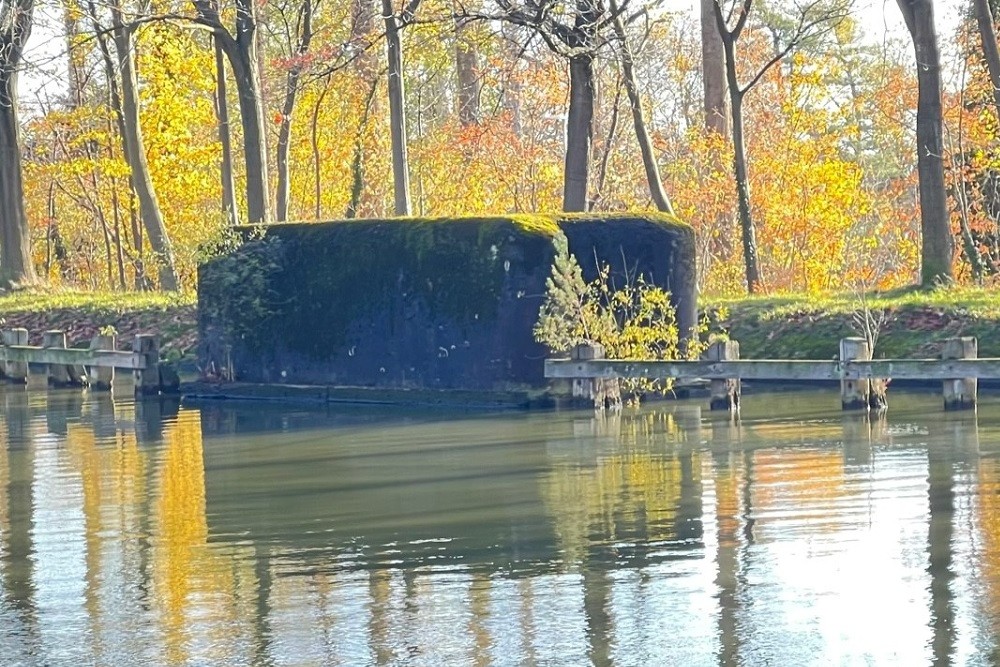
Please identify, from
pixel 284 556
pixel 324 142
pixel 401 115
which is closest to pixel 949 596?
pixel 284 556

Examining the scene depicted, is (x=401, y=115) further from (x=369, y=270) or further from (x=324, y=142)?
(x=324, y=142)

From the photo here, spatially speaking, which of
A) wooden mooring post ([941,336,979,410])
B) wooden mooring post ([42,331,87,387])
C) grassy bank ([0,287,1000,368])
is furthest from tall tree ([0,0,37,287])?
wooden mooring post ([941,336,979,410])

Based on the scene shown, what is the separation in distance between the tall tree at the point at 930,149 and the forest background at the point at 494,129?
0.16 ft

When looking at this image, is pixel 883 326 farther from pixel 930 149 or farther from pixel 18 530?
pixel 18 530

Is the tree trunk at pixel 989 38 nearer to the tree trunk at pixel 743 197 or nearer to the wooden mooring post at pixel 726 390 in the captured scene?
the tree trunk at pixel 743 197

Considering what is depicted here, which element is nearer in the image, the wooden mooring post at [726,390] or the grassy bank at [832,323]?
the wooden mooring post at [726,390]

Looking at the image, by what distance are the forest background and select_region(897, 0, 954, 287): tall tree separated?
1.9 inches

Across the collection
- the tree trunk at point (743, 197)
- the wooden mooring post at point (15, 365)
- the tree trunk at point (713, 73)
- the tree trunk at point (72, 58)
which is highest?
the tree trunk at point (72, 58)

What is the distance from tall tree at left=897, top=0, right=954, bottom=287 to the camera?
27.0 meters

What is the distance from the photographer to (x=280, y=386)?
24.5m

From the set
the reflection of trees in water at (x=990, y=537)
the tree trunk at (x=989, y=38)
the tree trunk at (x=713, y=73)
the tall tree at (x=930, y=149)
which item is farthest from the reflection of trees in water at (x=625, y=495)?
the tree trunk at (x=713, y=73)

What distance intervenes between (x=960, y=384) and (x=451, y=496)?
7511 mm

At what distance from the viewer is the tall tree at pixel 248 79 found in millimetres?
30984

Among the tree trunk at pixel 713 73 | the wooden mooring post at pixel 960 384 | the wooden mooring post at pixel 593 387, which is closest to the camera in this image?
the wooden mooring post at pixel 960 384
